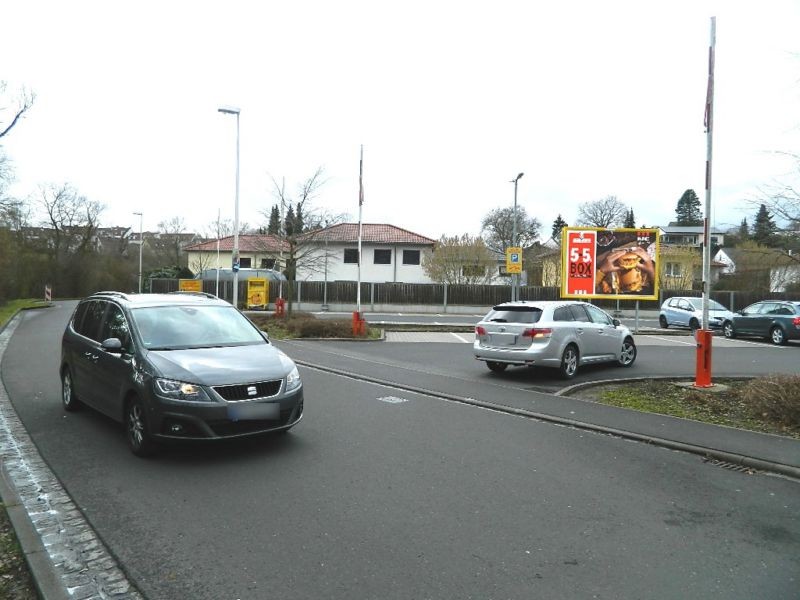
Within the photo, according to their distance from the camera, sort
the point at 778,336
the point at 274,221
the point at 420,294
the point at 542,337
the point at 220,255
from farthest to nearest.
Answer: the point at 220,255 < the point at 420,294 < the point at 274,221 < the point at 778,336 < the point at 542,337

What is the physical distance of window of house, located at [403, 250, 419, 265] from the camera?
55094 mm

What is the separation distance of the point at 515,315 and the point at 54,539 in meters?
9.62

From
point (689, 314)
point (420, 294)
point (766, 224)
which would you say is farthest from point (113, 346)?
point (420, 294)

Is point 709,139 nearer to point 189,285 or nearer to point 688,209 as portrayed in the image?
point 189,285

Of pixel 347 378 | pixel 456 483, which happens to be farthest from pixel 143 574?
pixel 347 378

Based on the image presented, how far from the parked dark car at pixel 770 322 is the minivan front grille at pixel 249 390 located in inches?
826

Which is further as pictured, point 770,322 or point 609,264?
point 609,264

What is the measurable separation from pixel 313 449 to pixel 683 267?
1938 inches

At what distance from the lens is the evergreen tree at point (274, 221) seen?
27584mm

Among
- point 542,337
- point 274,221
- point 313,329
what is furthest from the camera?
point 274,221

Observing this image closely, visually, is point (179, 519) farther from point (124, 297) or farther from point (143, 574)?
point (124, 297)

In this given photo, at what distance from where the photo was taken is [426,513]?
487 cm

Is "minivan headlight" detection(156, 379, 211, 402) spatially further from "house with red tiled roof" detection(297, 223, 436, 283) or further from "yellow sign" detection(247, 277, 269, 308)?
"house with red tiled roof" detection(297, 223, 436, 283)

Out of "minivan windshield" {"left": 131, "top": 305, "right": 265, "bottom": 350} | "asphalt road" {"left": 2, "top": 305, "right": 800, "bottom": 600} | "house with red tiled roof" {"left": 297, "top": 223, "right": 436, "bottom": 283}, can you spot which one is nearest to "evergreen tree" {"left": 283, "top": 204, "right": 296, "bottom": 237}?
"asphalt road" {"left": 2, "top": 305, "right": 800, "bottom": 600}
